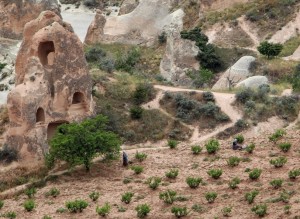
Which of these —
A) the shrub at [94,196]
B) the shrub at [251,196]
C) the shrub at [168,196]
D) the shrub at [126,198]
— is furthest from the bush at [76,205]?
the shrub at [251,196]

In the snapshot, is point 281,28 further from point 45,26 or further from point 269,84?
point 45,26

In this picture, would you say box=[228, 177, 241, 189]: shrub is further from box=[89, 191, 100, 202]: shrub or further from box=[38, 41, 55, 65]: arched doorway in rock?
box=[38, 41, 55, 65]: arched doorway in rock

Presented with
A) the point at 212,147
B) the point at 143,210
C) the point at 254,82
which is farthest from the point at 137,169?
the point at 254,82

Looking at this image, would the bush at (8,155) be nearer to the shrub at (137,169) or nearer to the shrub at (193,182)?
the shrub at (137,169)

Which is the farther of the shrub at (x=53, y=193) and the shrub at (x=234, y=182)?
the shrub at (x=53, y=193)

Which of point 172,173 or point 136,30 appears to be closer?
point 172,173

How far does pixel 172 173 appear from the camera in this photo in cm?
3400

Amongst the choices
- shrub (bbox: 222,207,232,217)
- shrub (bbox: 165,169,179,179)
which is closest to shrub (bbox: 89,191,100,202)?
shrub (bbox: 165,169,179,179)

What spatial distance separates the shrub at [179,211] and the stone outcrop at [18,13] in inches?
1734

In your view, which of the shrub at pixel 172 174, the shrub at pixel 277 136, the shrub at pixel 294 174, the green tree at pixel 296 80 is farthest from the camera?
the green tree at pixel 296 80

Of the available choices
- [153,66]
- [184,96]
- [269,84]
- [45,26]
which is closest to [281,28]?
[153,66]

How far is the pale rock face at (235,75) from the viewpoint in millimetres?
53844

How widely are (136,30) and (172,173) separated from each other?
3735 centimetres

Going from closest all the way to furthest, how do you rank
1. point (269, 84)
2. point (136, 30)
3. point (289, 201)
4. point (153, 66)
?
point (289, 201)
point (269, 84)
point (153, 66)
point (136, 30)
